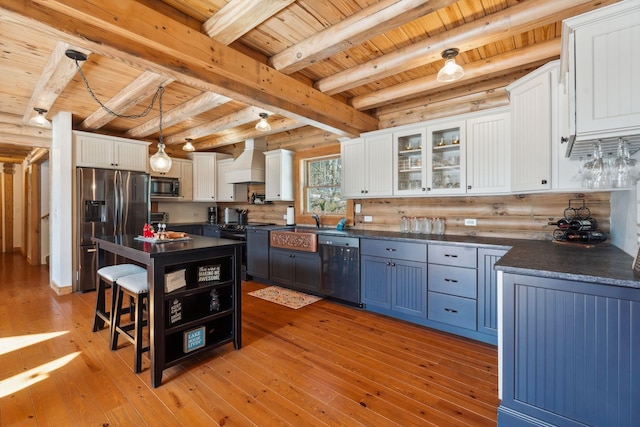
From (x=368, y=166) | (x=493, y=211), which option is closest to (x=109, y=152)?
(x=368, y=166)

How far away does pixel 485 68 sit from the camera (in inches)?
110

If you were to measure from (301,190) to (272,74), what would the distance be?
2.49 meters

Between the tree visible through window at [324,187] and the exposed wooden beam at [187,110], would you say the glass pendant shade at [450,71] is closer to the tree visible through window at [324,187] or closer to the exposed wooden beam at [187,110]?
the exposed wooden beam at [187,110]

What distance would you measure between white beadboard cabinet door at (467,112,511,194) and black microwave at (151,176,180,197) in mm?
5018

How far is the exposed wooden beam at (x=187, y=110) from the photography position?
11.1 feet

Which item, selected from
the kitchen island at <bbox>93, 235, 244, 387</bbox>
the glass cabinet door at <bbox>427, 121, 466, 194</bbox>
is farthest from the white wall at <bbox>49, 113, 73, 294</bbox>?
the glass cabinet door at <bbox>427, 121, 466, 194</bbox>

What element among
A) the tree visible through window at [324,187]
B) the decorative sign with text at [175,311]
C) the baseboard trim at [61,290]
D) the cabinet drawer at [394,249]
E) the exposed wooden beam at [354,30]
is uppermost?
the exposed wooden beam at [354,30]

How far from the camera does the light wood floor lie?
5.91 ft

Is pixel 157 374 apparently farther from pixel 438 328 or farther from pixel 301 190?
pixel 301 190

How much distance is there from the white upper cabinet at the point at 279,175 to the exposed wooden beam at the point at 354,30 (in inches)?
92.7

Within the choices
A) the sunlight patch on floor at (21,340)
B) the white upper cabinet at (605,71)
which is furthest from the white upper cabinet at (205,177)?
the white upper cabinet at (605,71)

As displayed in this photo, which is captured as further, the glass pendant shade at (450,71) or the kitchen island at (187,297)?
the glass pendant shade at (450,71)

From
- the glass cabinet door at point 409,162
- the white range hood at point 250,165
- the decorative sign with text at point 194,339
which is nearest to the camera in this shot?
the decorative sign with text at point 194,339

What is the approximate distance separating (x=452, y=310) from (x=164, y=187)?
5.13m
